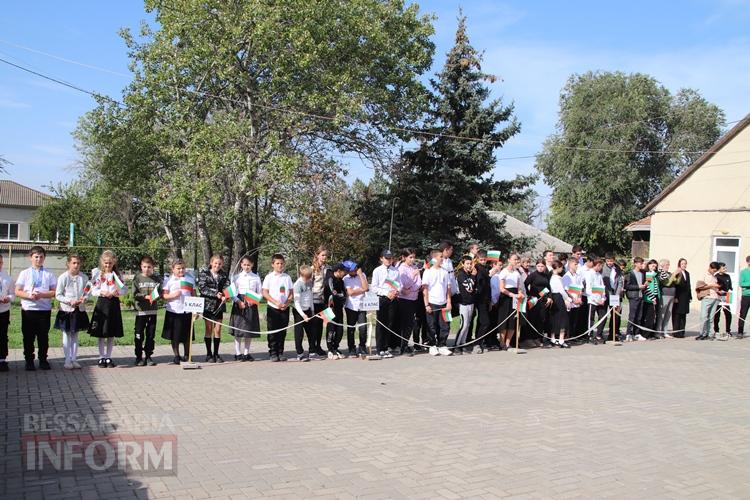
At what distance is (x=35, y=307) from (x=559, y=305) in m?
10.4

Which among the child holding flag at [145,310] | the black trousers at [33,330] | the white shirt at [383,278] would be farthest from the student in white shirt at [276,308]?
the black trousers at [33,330]

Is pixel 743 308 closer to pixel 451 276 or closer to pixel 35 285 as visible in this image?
pixel 451 276

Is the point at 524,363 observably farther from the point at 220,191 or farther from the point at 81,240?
the point at 81,240

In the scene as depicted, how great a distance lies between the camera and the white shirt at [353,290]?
12.1 m

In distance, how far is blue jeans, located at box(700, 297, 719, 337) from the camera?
16094mm

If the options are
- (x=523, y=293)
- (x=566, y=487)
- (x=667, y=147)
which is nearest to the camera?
(x=566, y=487)

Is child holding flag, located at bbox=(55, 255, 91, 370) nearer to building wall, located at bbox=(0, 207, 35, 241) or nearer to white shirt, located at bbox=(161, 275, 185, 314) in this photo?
white shirt, located at bbox=(161, 275, 185, 314)

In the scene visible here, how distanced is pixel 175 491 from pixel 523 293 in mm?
10113

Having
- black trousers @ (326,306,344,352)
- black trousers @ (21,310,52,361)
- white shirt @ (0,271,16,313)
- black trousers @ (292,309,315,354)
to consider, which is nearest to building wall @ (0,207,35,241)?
white shirt @ (0,271,16,313)

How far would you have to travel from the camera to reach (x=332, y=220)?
1085 inches

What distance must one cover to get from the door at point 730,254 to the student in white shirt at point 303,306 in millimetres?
17652

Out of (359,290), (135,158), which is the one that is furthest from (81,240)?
(359,290)

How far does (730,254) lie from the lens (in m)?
23.9

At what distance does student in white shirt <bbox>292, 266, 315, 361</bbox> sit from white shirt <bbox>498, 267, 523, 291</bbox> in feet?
13.9
